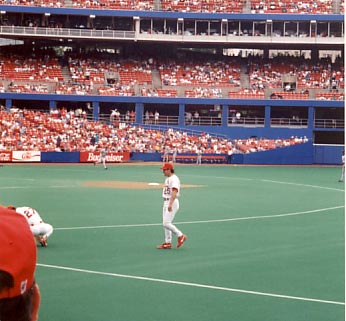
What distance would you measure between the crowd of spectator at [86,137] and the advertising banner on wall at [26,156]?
36.4 inches

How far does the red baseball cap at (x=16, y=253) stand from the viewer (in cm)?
214

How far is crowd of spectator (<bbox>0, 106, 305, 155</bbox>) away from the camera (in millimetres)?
55188

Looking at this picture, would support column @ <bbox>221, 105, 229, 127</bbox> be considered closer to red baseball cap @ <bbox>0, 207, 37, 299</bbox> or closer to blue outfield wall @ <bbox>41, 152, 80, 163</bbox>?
blue outfield wall @ <bbox>41, 152, 80, 163</bbox>

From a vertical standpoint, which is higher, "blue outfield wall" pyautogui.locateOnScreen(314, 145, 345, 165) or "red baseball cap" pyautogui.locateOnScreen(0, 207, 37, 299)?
"red baseball cap" pyautogui.locateOnScreen(0, 207, 37, 299)

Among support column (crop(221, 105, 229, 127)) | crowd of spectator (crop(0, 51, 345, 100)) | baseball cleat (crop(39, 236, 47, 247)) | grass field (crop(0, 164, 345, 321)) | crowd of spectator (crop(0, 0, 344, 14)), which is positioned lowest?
grass field (crop(0, 164, 345, 321))

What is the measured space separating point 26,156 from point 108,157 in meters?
6.31

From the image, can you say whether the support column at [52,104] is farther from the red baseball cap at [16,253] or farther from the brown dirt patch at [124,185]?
the red baseball cap at [16,253]

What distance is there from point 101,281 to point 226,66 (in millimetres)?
59526

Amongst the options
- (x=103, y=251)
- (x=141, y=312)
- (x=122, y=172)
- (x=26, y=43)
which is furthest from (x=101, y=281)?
(x=26, y=43)

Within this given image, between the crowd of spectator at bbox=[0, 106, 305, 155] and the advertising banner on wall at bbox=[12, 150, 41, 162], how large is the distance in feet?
3.04

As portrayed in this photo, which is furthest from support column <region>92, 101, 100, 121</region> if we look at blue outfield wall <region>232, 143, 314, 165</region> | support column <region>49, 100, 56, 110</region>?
blue outfield wall <region>232, 143, 314, 165</region>

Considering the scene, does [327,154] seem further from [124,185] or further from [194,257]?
[194,257]

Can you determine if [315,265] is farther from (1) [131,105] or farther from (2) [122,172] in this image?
(1) [131,105]

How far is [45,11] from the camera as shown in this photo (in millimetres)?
66562
